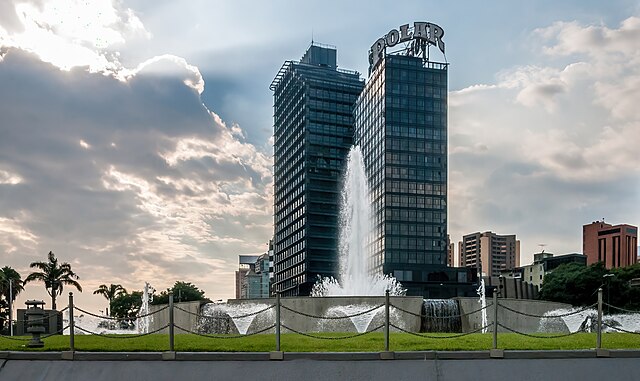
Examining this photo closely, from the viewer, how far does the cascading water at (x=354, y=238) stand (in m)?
89.1

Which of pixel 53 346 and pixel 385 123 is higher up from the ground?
pixel 385 123

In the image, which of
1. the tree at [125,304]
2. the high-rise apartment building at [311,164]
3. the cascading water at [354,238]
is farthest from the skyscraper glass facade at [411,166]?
the tree at [125,304]

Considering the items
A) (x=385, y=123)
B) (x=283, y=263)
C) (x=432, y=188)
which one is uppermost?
(x=385, y=123)

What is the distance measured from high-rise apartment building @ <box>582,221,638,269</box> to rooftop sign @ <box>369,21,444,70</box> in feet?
295

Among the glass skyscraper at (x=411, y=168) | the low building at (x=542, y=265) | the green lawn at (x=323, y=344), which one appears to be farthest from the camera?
the low building at (x=542, y=265)

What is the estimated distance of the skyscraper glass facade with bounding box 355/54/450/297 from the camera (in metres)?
113

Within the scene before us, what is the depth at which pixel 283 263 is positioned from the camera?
6004 inches

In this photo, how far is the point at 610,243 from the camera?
180 metres

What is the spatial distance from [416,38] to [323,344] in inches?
4394
